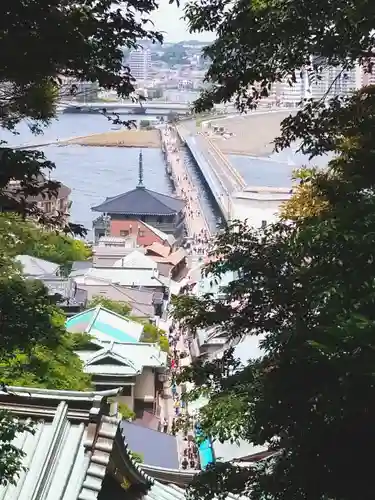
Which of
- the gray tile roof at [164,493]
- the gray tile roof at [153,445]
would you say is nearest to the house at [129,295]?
the gray tile roof at [153,445]

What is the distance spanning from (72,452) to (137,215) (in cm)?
2085

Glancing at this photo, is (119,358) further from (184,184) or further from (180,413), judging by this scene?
(184,184)

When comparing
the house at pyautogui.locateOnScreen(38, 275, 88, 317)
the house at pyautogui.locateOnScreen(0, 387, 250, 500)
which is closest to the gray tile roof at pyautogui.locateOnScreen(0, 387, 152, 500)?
the house at pyautogui.locateOnScreen(0, 387, 250, 500)

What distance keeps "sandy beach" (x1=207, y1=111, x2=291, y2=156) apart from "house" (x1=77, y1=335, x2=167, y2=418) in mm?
40450

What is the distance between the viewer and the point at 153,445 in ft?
26.5

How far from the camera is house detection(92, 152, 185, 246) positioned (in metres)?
23.5

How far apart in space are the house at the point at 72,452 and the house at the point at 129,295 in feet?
37.4

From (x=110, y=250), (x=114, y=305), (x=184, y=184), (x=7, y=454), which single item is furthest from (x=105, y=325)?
(x=184, y=184)

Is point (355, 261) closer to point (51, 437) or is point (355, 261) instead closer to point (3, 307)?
point (3, 307)

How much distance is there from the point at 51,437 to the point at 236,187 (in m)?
32.5

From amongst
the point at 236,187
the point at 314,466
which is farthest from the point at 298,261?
the point at 236,187

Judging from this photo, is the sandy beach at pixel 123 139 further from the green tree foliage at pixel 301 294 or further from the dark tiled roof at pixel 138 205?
the green tree foliage at pixel 301 294

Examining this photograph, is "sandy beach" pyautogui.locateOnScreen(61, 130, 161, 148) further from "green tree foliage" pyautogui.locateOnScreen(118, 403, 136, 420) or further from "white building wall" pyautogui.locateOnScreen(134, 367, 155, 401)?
"green tree foliage" pyautogui.locateOnScreen(118, 403, 136, 420)

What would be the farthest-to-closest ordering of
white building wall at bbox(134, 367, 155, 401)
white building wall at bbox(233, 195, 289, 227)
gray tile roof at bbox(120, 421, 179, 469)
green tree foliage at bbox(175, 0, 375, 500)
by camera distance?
1. white building wall at bbox(233, 195, 289, 227)
2. white building wall at bbox(134, 367, 155, 401)
3. gray tile roof at bbox(120, 421, 179, 469)
4. green tree foliage at bbox(175, 0, 375, 500)
